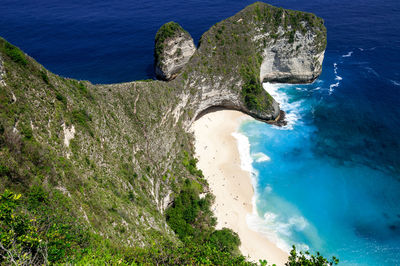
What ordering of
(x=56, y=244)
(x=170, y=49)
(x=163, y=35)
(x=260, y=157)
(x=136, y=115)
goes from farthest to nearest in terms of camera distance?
(x=170, y=49), (x=163, y=35), (x=260, y=157), (x=136, y=115), (x=56, y=244)

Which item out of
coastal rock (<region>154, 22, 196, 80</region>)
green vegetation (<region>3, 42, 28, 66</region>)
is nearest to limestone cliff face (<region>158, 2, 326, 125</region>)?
coastal rock (<region>154, 22, 196, 80</region>)


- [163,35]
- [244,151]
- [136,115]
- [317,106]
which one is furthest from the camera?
[317,106]

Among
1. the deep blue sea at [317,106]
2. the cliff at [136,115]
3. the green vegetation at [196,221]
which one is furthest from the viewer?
the deep blue sea at [317,106]

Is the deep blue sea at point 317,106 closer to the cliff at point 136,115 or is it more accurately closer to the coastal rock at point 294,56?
the coastal rock at point 294,56

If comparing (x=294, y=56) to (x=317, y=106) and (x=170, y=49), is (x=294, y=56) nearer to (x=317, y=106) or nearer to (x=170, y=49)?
(x=317, y=106)

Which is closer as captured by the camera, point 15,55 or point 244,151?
point 15,55

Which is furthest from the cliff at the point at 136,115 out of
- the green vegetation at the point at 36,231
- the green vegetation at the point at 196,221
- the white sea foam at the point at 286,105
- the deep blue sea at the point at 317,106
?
the deep blue sea at the point at 317,106

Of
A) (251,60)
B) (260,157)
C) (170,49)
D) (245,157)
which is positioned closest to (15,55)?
(245,157)

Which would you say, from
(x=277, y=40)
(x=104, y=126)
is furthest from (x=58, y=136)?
(x=277, y=40)
